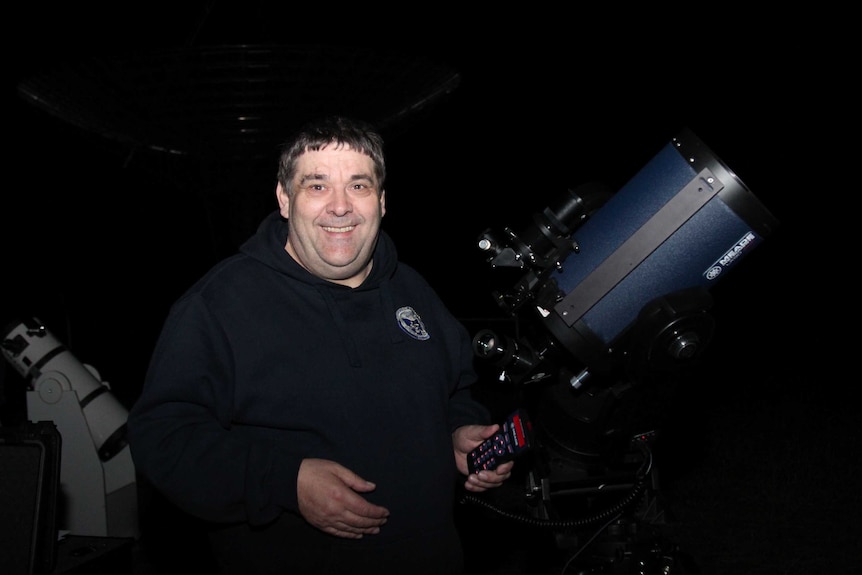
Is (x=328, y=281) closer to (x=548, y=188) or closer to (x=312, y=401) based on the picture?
(x=312, y=401)

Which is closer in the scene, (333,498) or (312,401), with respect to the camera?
(333,498)

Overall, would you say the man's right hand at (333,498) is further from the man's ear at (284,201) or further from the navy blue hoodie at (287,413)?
the man's ear at (284,201)

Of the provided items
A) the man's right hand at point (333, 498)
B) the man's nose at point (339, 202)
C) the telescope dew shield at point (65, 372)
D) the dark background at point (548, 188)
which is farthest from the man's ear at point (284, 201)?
the dark background at point (548, 188)

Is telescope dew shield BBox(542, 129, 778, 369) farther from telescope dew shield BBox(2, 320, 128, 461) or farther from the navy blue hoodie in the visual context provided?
telescope dew shield BBox(2, 320, 128, 461)

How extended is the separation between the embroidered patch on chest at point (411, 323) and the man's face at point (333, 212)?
0.15 metres

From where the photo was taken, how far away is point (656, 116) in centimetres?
709

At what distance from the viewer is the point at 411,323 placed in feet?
6.13

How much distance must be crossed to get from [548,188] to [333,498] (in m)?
6.28

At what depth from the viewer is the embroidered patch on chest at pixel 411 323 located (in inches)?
72.3

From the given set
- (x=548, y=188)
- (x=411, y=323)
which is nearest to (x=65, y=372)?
(x=411, y=323)

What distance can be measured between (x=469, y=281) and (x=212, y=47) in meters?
5.50

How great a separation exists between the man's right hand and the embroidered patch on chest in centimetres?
42

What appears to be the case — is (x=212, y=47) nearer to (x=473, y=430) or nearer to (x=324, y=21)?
(x=473, y=430)

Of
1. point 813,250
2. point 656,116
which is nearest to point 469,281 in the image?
point 656,116
